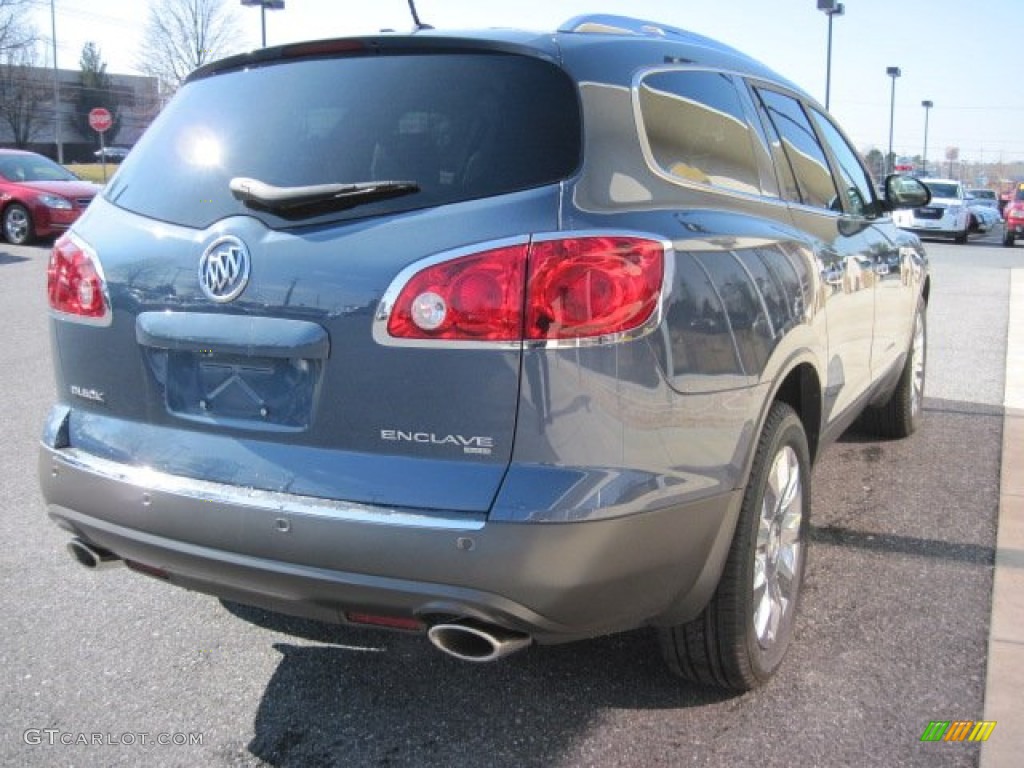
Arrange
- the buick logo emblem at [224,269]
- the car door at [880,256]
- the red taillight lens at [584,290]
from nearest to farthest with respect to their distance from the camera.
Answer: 1. the red taillight lens at [584,290]
2. the buick logo emblem at [224,269]
3. the car door at [880,256]

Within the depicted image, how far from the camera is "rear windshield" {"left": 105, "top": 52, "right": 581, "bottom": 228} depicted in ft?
7.84

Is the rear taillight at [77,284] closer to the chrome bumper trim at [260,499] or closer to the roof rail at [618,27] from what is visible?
the chrome bumper trim at [260,499]

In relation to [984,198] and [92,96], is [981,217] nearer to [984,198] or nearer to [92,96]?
[984,198]

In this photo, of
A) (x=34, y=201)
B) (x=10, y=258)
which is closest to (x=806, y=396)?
(x=10, y=258)

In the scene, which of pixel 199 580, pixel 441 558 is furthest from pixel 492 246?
pixel 199 580

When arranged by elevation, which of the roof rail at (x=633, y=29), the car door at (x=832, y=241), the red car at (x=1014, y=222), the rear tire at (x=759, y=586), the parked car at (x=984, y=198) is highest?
the roof rail at (x=633, y=29)

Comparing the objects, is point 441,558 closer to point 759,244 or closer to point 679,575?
point 679,575

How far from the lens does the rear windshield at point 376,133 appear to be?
239 cm

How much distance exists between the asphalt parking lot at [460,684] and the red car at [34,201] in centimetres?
1401

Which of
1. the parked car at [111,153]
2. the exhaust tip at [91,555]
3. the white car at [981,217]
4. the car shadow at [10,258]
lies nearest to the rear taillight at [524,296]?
the exhaust tip at [91,555]

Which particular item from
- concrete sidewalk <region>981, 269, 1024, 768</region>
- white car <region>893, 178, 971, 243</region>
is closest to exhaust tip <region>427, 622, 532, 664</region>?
concrete sidewalk <region>981, 269, 1024, 768</region>

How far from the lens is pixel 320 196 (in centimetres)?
242

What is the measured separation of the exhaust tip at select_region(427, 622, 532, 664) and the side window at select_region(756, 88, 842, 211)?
2.07 metres

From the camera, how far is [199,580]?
2572 mm
